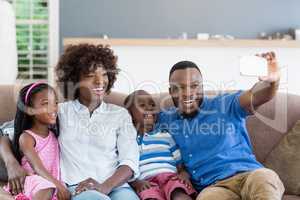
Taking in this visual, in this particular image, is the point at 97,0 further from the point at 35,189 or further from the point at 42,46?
the point at 35,189

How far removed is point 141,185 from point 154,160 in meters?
0.15

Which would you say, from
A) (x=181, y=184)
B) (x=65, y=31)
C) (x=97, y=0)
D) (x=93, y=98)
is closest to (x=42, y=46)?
(x=65, y=31)

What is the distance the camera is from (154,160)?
6.73ft

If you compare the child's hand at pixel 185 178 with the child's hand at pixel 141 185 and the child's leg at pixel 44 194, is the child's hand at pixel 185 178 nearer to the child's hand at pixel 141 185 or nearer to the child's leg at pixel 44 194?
the child's hand at pixel 141 185

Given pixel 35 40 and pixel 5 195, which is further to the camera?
pixel 35 40

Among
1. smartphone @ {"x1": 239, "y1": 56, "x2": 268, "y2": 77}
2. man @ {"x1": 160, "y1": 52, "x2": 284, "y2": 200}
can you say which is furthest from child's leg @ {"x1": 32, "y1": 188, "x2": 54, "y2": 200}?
smartphone @ {"x1": 239, "y1": 56, "x2": 268, "y2": 77}

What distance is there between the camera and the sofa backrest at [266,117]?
7.27 feet

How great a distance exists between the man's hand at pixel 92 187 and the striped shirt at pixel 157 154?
223mm

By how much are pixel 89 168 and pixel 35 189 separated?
0.84ft

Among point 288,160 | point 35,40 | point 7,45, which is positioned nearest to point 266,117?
point 288,160

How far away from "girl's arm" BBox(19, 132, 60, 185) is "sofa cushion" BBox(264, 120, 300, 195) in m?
0.95

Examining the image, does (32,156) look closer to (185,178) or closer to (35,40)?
(185,178)

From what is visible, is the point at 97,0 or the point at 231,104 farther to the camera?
the point at 97,0

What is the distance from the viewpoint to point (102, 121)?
2.02 metres
